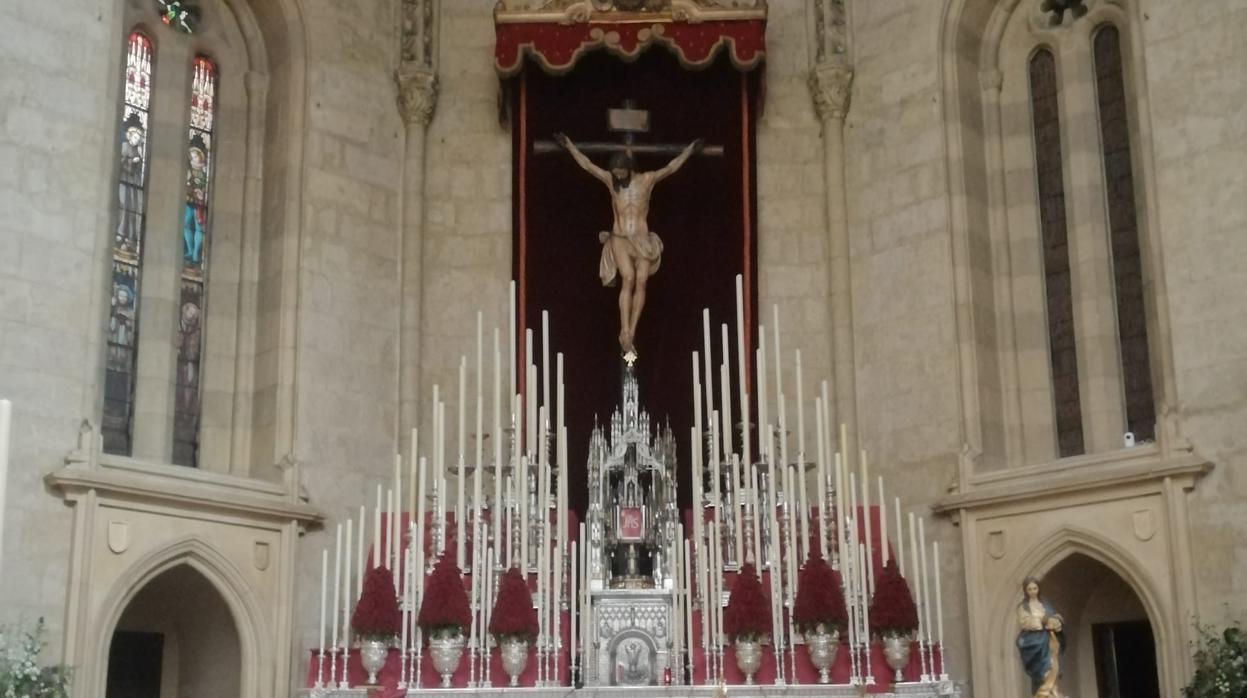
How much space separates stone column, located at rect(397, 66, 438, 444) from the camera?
15500 mm

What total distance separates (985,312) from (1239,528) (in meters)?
3.79

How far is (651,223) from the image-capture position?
16266 millimetres

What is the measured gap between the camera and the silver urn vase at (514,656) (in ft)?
38.4

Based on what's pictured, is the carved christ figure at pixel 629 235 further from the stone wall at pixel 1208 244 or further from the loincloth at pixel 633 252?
the stone wall at pixel 1208 244

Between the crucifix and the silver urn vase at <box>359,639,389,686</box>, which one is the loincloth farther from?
the silver urn vase at <box>359,639,389,686</box>

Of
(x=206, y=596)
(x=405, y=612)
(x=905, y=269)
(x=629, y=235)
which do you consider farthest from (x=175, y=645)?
(x=905, y=269)

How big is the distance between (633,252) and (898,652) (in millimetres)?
5540

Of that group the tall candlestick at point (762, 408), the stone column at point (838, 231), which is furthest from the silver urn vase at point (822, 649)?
the stone column at point (838, 231)

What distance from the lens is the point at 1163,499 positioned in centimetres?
1238

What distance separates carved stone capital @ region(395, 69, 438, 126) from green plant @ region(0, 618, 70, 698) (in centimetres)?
715

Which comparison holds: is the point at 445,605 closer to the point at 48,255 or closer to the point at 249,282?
the point at 48,255

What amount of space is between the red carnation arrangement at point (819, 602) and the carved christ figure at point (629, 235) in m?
4.11

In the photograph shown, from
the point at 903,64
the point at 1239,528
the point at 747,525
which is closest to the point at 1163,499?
the point at 1239,528

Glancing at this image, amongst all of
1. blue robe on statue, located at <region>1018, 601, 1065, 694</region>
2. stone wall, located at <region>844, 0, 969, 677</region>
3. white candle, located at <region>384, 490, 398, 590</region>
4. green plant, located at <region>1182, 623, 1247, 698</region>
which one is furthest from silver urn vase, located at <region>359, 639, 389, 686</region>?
green plant, located at <region>1182, 623, 1247, 698</region>
